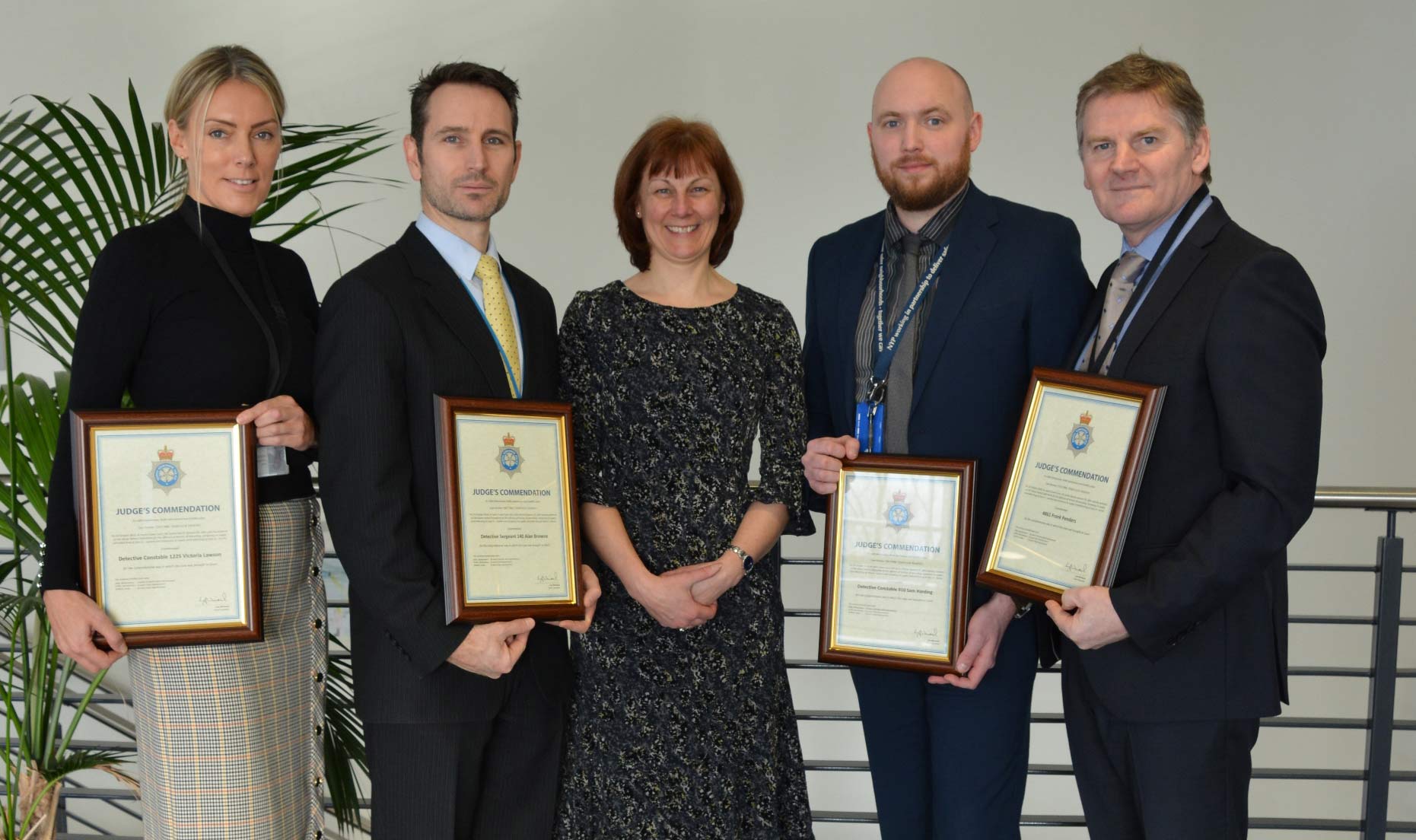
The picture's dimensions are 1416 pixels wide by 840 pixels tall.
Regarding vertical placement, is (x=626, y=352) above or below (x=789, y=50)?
below

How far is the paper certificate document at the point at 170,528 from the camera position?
6.30 ft

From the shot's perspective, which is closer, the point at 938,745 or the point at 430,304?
the point at 430,304

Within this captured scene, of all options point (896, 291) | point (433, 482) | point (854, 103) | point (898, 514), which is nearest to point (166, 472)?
point (433, 482)

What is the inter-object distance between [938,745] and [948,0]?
14.3ft

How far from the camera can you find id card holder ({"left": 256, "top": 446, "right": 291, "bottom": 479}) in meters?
2.08

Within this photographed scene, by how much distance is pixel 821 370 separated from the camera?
8.55 feet

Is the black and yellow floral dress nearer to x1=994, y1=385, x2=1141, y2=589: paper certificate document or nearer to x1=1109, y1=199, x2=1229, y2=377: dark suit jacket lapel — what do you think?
x1=994, y1=385, x2=1141, y2=589: paper certificate document

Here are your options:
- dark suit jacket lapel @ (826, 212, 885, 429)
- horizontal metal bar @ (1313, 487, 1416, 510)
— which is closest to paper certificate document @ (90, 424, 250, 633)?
dark suit jacket lapel @ (826, 212, 885, 429)

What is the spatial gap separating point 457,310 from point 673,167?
2.01 ft

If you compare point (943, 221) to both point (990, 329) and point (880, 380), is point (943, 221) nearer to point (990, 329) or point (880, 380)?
point (990, 329)

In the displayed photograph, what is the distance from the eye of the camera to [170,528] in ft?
6.40

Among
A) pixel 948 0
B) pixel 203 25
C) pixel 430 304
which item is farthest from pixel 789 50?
pixel 430 304

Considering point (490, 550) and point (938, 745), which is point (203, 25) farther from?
point (938, 745)

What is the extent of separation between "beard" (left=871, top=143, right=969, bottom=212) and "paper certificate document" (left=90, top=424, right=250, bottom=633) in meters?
1.39
